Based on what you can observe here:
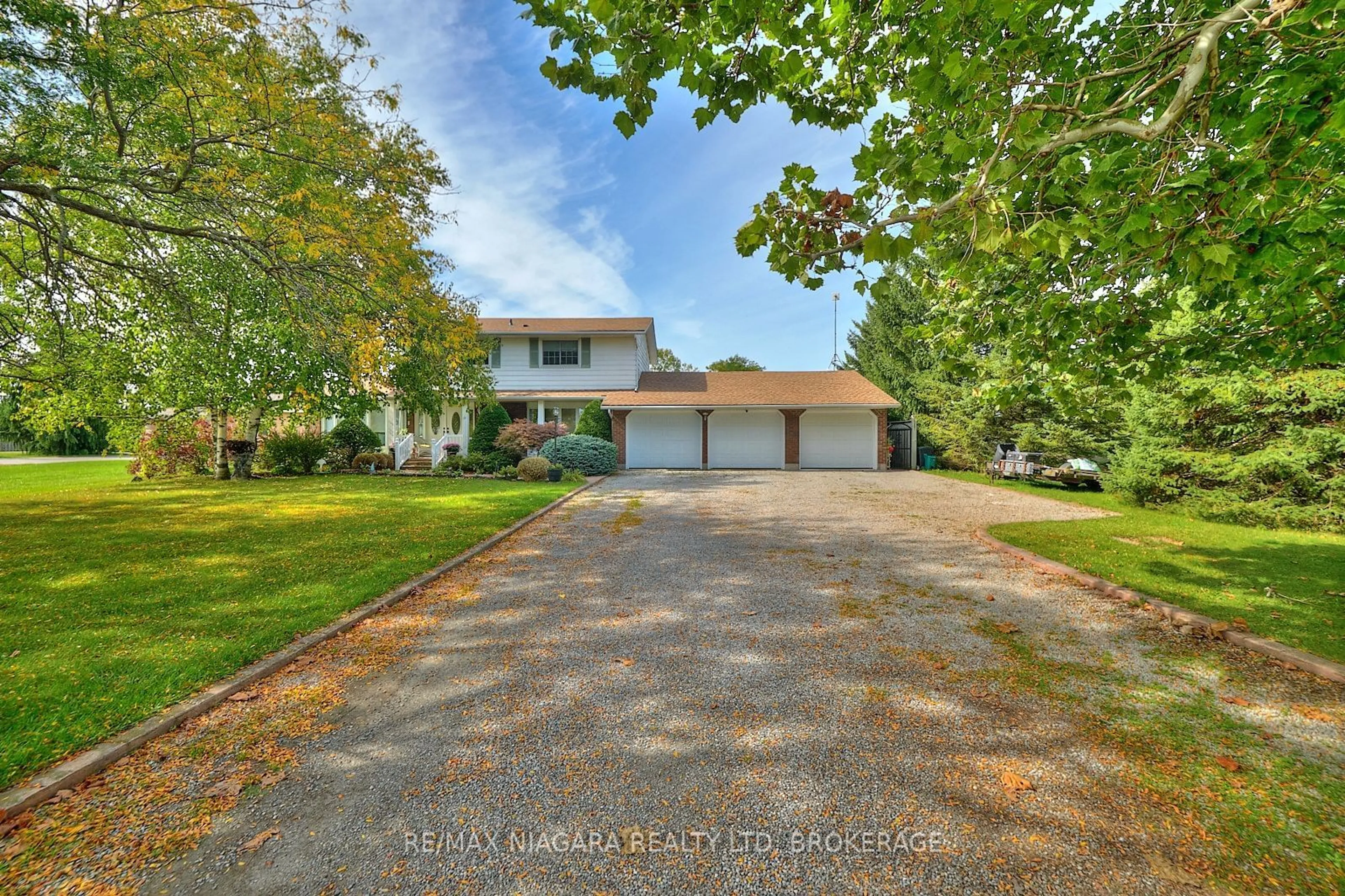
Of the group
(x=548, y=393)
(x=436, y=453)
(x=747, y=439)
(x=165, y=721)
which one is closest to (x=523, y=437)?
(x=436, y=453)

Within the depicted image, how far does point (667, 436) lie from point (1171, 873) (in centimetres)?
2067

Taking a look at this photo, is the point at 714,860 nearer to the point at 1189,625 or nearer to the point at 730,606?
the point at 730,606

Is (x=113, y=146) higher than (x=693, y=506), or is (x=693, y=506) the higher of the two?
(x=113, y=146)

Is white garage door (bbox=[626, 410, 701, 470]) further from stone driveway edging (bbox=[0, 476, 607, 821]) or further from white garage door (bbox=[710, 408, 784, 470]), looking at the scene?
stone driveway edging (bbox=[0, 476, 607, 821])

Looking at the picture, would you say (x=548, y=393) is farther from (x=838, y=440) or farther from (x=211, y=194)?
(x=211, y=194)

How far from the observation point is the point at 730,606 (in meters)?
5.05

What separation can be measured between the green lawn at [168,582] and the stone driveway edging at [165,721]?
3.3 inches

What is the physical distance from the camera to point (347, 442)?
19.9 meters

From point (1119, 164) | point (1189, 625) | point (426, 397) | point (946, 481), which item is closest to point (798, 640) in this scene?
point (1189, 625)

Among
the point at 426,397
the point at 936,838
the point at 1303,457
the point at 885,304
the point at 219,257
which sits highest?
the point at 885,304

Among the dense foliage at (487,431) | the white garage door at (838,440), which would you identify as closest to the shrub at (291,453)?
the dense foliage at (487,431)

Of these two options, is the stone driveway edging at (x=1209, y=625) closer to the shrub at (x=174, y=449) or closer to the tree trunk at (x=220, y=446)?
the tree trunk at (x=220, y=446)

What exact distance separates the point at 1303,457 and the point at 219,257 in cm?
1845

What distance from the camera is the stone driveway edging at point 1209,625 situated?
362 cm
